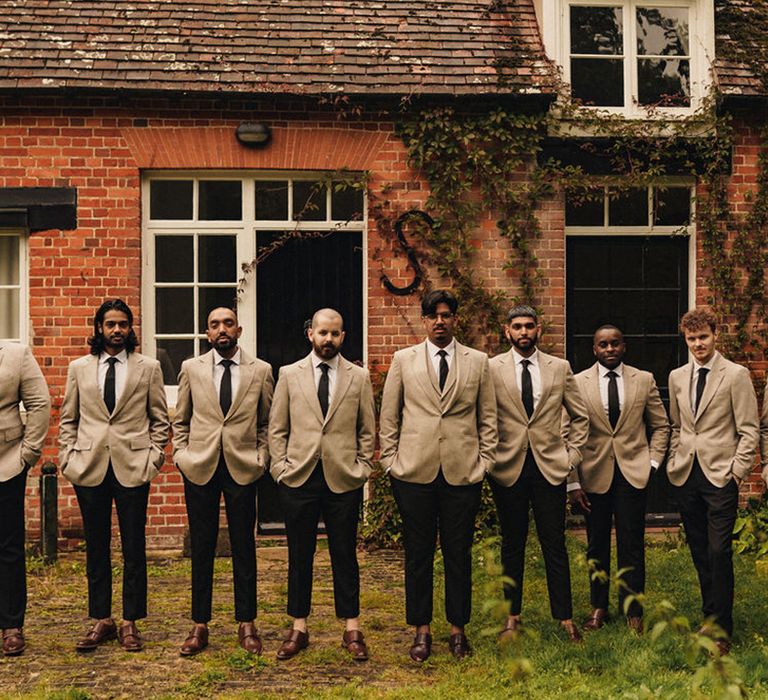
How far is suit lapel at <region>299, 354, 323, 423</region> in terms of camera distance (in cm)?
570

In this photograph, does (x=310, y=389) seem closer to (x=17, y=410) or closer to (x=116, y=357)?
(x=116, y=357)

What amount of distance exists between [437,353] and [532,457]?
32.2 inches

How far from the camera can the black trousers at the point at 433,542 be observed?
5688 mm

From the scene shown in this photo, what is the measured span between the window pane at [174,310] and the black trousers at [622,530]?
4.20 meters

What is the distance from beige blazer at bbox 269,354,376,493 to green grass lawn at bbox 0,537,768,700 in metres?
1.03

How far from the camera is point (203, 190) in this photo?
29.2 feet

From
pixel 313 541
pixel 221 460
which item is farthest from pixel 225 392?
pixel 313 541

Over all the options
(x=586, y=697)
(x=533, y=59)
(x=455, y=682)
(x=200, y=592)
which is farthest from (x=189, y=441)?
(x=533, y=59)

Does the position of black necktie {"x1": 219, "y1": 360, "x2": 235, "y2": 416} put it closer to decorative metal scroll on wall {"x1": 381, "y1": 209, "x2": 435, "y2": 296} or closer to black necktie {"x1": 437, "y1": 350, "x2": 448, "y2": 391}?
black necktie {"x1": 437, "y1": 350, "x2": 448, "y2": 391}

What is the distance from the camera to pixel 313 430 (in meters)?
5.68

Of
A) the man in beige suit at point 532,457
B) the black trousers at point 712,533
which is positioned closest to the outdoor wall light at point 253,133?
the man in beige suit at point 532,457

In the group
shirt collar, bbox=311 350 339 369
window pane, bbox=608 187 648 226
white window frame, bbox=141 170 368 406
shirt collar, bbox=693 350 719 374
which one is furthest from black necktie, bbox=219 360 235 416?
window pane, bbox=608 187 648 226

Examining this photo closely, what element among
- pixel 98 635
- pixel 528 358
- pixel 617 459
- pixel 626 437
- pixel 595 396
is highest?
pixel 528 358

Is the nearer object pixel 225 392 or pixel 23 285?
pixel 225 392
